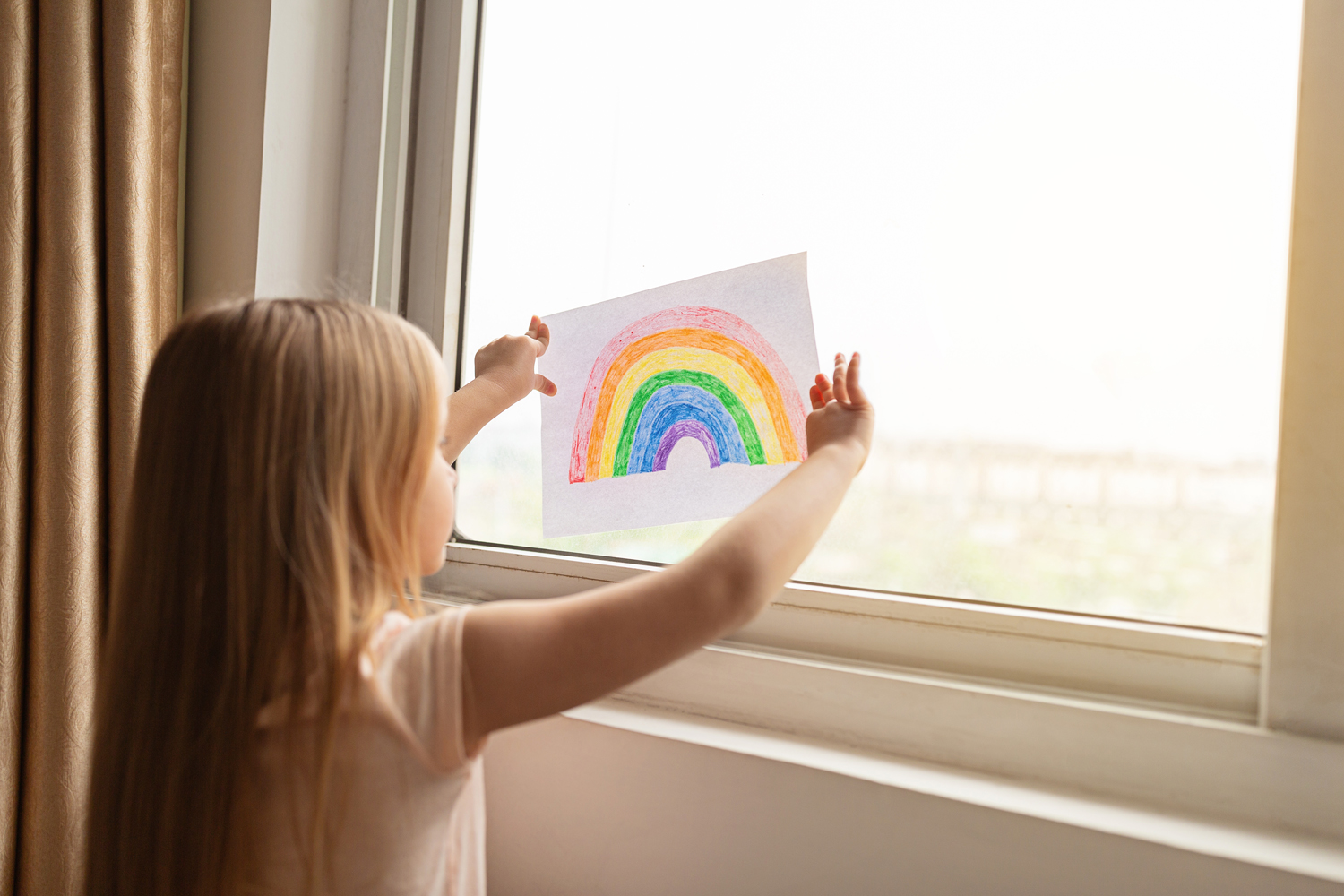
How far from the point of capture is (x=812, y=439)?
639mm

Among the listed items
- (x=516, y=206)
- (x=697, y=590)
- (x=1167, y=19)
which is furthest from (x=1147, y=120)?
(x=516, y=206)

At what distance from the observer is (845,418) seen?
0.63 meters

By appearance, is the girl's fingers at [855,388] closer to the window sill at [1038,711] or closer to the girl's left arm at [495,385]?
the window sill at [1038,711]

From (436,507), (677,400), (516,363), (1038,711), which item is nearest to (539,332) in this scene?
(516,363)

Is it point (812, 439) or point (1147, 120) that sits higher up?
point (1147, 120)

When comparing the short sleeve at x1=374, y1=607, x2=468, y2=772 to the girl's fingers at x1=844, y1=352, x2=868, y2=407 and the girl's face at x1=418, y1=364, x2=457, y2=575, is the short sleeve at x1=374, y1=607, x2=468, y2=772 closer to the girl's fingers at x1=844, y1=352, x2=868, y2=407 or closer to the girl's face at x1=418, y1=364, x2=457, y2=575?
the girl's face at x1=418, y1=364, x2=457, y2=575

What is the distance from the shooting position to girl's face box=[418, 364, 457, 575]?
56 centimetres

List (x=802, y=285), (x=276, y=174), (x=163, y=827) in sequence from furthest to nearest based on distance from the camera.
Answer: (x=276, y=174)
(x=802, y=285)
(x=163, y=827)

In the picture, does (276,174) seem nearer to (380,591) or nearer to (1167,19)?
(380,591)

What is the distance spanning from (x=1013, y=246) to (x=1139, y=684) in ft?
1.28

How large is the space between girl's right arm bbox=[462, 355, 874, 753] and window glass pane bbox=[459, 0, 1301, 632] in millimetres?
293

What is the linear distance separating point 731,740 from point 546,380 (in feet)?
1.31

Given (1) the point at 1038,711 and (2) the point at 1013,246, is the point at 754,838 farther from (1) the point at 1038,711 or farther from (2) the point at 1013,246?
(2) the point at 1013,246

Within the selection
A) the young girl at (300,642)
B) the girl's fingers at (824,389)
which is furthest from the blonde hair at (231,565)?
the girl's fingers at (824,389)
